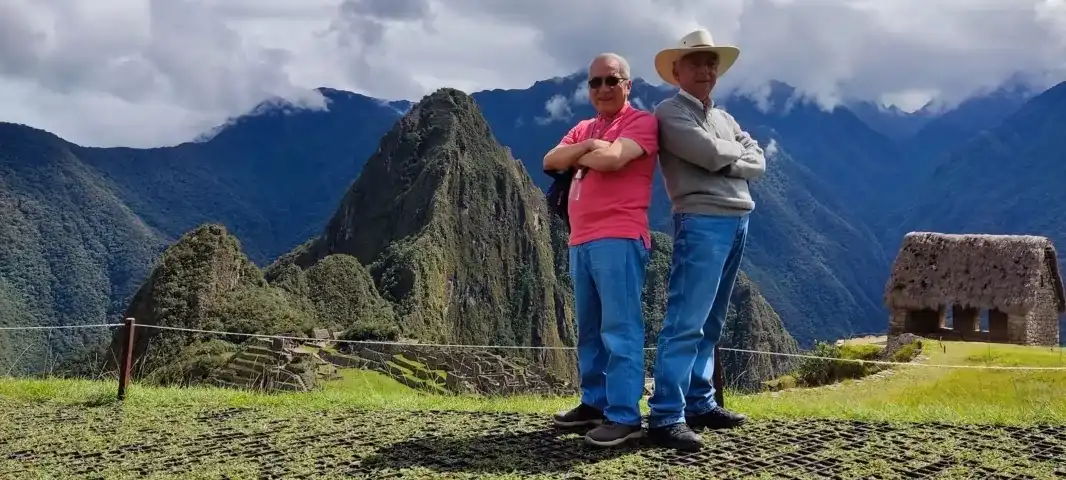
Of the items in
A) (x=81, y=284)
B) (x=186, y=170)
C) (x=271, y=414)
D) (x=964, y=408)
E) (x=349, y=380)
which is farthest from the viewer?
(x=186, y=170)

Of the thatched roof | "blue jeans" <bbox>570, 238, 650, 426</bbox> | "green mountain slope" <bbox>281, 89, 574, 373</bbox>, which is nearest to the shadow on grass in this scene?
"blue jeans" <bbox>570, 238, 650, 426</bbox>

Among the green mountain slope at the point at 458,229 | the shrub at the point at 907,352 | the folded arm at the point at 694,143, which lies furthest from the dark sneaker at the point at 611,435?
the green mountain slope at the point at 458,229

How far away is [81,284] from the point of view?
117938mm

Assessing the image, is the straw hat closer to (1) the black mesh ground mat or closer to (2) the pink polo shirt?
(2) the pink polo shirt

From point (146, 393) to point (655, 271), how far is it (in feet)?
341

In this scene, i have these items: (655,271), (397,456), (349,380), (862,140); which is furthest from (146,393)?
(862,140)

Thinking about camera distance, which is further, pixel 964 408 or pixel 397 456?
pixel 964 408

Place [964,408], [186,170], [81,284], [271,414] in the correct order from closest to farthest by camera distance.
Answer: [271,414], [964,408], [81,284], [186,170]

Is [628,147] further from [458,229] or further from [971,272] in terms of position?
[458,229]

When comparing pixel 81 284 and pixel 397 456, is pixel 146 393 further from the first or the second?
pixel 81 284

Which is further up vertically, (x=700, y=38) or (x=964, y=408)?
(x=700, y=38)

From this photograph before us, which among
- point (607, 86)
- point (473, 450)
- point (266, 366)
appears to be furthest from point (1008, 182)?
point (473, 450)

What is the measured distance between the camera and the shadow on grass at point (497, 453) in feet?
12.2

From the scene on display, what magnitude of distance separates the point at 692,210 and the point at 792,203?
165414 millimetres
